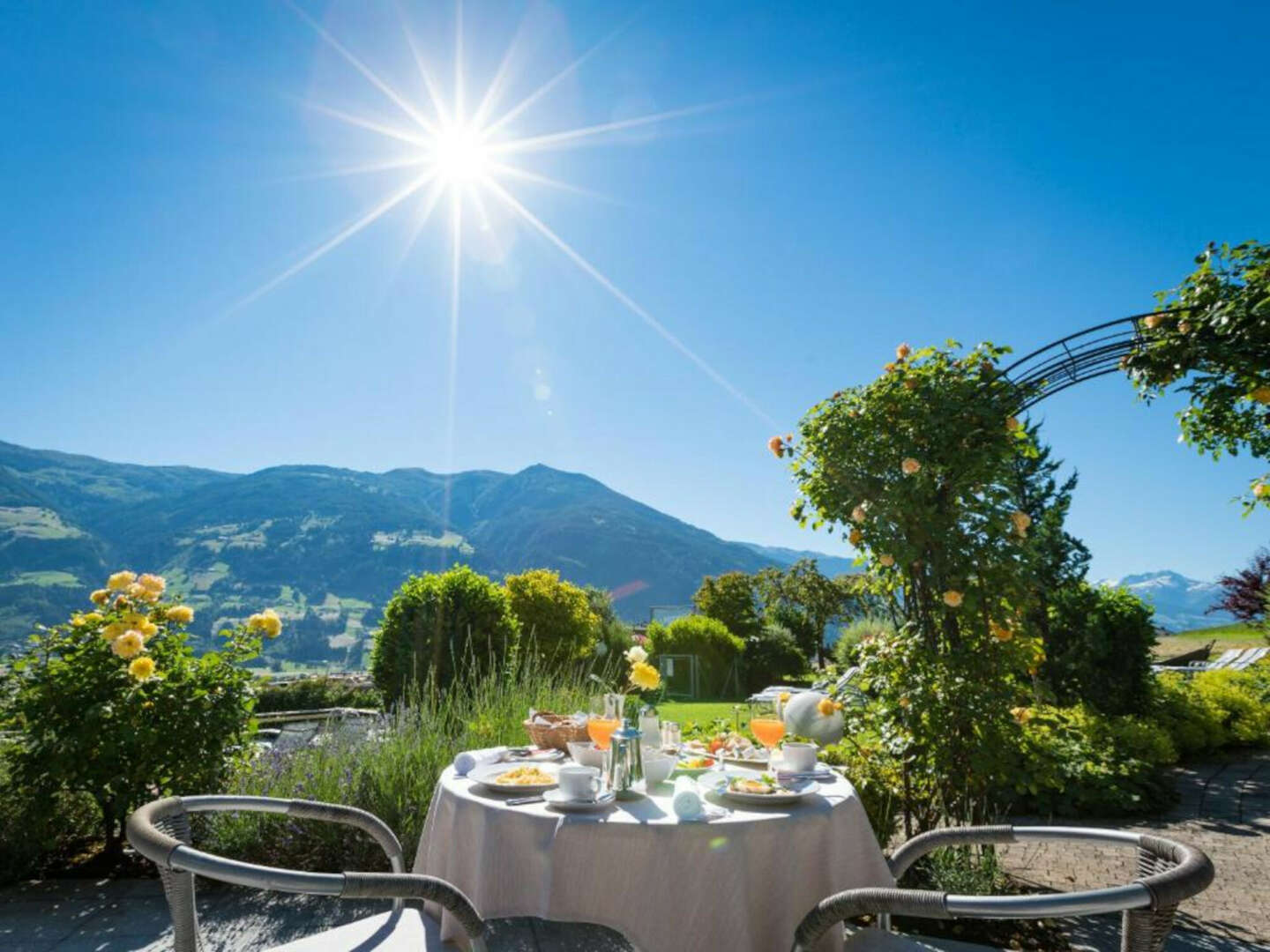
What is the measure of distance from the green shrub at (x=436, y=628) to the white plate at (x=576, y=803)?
5.56m

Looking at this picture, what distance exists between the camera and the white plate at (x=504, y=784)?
6.54 feet

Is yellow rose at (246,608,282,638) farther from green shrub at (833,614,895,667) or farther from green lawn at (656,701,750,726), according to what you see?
green lawn at (656,701,750,726)

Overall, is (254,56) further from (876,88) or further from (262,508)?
(262,508)

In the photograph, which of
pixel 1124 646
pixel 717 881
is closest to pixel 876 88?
pixel 717 881

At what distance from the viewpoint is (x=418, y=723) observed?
434 centimetres

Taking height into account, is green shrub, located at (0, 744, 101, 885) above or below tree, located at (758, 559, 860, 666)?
below

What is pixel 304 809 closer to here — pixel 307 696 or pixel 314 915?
pixel 314 915

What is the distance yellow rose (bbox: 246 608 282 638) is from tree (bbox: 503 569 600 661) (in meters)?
5.68

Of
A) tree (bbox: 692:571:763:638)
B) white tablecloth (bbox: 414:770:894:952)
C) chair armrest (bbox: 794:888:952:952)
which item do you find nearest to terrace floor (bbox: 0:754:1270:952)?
white tablecloth (bbox: 414:770:894:952)

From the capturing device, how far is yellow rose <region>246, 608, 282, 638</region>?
400 centimetres

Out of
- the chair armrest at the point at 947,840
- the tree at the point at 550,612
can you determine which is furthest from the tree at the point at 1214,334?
the tree at the point at 550,612

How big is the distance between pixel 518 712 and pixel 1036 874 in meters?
3.02

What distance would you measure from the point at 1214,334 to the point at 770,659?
14127 mm

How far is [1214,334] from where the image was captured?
3189 millimetres
